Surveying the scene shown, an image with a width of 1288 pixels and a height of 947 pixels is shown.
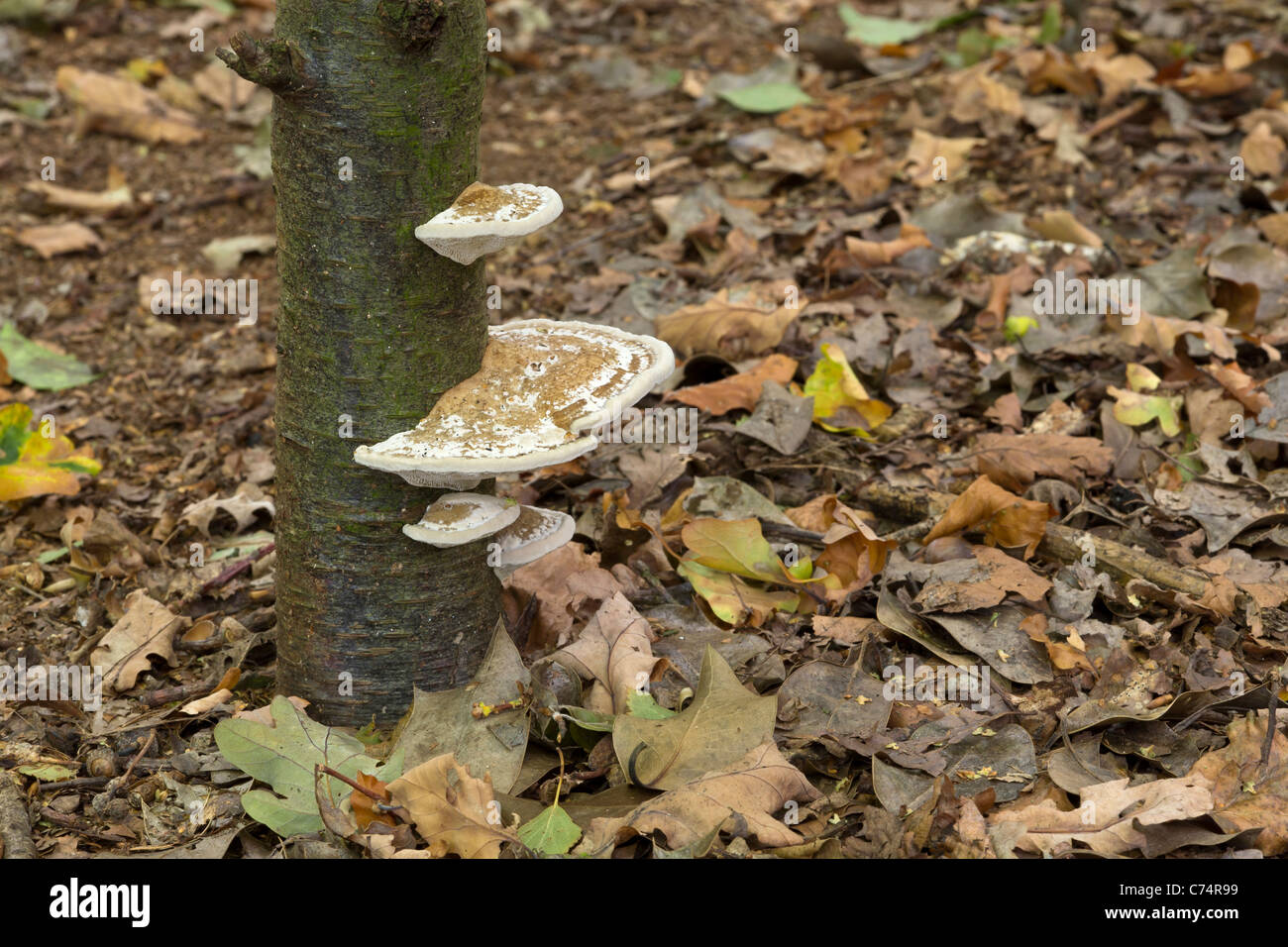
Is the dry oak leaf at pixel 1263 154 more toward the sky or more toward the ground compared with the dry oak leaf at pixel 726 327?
more toward the sky

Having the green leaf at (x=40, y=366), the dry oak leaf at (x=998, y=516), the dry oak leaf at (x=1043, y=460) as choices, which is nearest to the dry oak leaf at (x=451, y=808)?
the dry oak leaf at (x=998, y=516)

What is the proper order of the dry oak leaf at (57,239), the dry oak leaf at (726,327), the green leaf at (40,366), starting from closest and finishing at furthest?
the dry oak leaf at (726,327) → the green leaf at (40,366) → the dry oak leaf at (57,239)

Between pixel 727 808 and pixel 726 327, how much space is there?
7.76 feet

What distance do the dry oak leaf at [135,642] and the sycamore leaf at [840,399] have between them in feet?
7.26

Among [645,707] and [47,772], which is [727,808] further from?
[47,772]

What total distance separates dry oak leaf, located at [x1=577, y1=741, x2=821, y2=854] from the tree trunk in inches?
29.2

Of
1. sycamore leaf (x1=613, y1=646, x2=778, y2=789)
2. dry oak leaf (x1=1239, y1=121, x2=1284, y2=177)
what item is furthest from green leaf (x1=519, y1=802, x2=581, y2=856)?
dry oak leaf (x1=1239, y1=121, x2=1284, y2=177)

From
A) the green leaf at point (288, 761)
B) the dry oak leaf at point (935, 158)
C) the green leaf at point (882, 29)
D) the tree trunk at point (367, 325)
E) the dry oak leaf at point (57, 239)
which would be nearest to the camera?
the tree trunk at point (367, 325)

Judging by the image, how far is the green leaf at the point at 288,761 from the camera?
2.63m

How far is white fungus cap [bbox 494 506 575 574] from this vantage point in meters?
2.84

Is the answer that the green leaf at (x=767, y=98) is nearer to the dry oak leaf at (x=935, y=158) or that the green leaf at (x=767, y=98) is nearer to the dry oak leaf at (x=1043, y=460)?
the dry oak leaf at (x=935, y=158)

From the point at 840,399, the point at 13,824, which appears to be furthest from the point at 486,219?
the point at 840,399

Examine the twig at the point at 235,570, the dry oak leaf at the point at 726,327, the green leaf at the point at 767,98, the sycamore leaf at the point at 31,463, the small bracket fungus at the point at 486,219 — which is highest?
the small bracket fungus at the point at 486,219

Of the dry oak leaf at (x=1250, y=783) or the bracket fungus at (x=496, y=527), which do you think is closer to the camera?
the dry oak leaf at (x=1250, y=783)
